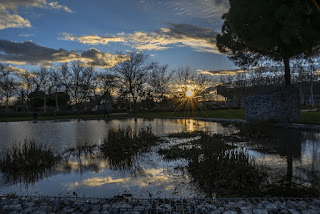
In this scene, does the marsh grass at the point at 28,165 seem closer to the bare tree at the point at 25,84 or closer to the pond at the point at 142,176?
the pond at the point at 142,176

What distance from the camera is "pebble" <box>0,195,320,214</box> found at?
371 cm

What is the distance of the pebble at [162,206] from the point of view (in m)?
3.71

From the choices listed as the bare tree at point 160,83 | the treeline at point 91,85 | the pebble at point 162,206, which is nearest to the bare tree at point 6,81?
the treeline at point 91,85

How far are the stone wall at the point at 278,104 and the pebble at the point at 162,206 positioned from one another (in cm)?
1492

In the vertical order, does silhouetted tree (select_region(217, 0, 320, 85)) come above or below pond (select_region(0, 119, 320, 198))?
above

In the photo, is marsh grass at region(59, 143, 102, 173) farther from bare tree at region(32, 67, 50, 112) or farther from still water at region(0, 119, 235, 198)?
bare tree at region(32, 67, 50, 112)

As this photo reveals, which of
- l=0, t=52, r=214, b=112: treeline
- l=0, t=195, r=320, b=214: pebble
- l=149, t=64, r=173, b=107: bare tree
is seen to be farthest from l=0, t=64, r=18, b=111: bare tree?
l=0, t=195, r=320, b=214: pebble

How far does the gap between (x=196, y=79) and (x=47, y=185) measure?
50.6 m

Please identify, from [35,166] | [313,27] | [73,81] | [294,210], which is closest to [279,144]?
[313,27]

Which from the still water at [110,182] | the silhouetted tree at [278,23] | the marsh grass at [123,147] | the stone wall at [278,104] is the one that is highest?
the silhouetted tree at [278,23]

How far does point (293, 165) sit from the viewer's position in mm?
6789

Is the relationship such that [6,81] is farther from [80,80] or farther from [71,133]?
[71,133]

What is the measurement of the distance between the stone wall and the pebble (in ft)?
48.9

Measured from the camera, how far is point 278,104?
697 inches
